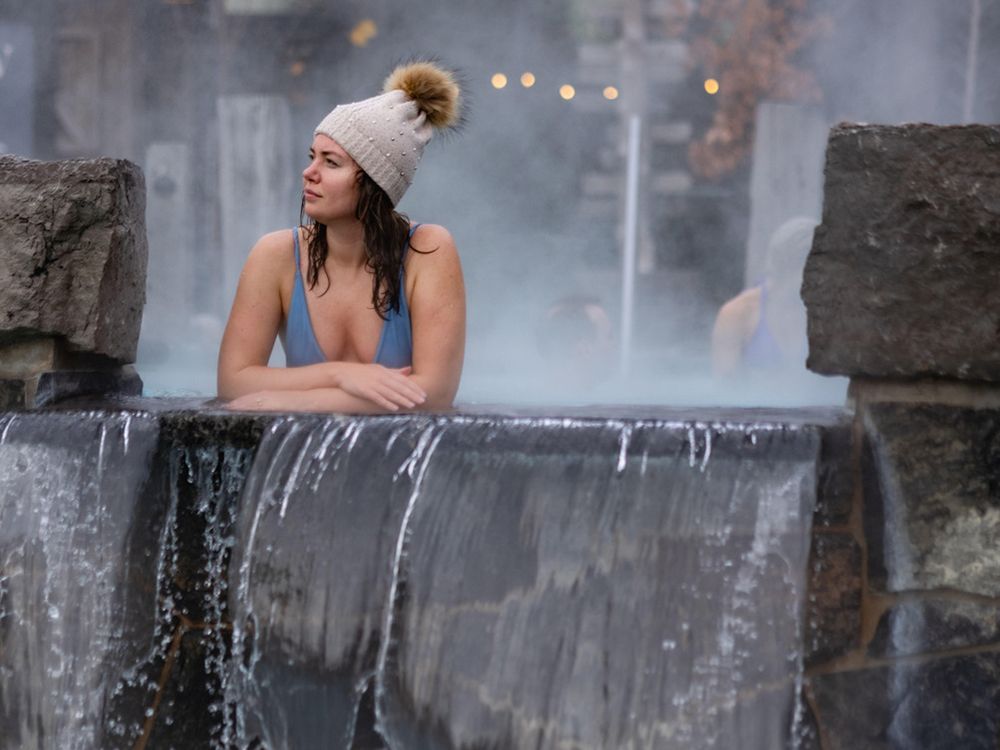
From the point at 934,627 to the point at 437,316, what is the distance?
1282 millimetres

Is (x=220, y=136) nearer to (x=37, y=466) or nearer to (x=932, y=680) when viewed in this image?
(x=37, y=466)

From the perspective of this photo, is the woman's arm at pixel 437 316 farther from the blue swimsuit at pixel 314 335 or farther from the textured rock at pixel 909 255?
the textured rock at pixel 909 255

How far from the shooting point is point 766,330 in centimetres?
548

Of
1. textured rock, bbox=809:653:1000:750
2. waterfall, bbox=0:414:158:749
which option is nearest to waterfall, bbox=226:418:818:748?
textured rock, bbox=809:653:1000:750

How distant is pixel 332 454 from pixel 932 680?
1.15 m

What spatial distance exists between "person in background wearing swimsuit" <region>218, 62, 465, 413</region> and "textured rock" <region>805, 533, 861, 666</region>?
98 cm

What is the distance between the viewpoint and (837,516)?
271 centimetres

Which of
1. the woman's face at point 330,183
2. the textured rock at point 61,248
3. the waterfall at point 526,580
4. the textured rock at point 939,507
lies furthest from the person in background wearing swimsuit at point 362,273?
the textured rock at point 939,507

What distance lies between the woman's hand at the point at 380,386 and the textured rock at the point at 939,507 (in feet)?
3.22

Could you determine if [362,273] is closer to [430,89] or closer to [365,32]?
[430,89]

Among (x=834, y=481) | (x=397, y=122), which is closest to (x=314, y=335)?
(x=397, y=122)

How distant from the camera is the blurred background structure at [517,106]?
9.49 meters

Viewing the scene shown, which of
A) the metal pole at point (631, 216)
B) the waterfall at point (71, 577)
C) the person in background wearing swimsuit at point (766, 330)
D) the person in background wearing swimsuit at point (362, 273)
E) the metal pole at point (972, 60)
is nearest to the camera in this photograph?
the waterfall at point (71, 577)

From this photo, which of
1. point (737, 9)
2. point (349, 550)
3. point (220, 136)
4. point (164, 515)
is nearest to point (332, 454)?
point (349, 550)
